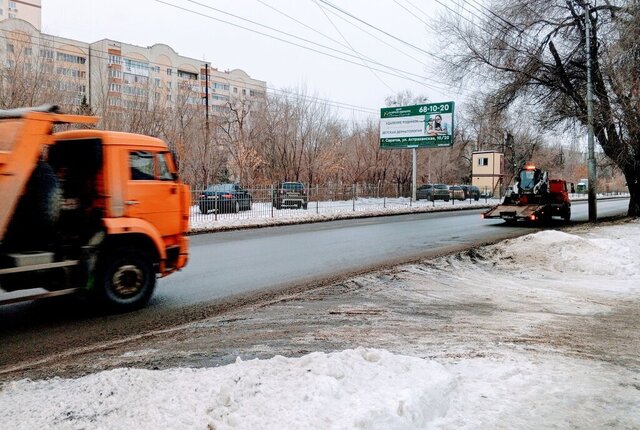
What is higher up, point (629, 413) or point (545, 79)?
point (545, 79)

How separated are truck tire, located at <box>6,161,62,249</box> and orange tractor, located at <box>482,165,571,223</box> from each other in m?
19.5

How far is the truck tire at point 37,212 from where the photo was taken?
580 centimetres

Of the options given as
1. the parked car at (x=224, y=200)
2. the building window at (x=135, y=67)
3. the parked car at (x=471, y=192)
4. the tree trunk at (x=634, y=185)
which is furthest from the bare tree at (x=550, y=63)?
the building window at (x=135, y=67)

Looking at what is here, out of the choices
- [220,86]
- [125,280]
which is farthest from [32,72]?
[220,86]

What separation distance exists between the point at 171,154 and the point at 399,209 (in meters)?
26.1

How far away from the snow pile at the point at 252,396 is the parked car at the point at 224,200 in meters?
17.7

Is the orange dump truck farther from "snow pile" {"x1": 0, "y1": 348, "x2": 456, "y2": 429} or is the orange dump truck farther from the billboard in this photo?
the billboard

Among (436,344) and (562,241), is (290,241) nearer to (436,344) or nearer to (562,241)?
(562,241)

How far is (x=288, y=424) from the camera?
10.1 ft

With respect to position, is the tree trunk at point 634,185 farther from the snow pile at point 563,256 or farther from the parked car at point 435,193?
the parked car at point 435,193

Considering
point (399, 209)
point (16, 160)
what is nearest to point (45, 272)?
point (16, 160)

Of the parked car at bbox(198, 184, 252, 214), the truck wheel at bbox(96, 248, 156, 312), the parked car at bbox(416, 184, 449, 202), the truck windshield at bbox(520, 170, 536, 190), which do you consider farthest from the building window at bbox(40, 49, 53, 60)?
the parked car at bbox(416, 184, 449, 202)

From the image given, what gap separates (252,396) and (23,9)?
9459 cm

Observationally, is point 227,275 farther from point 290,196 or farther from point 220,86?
point 220,86
